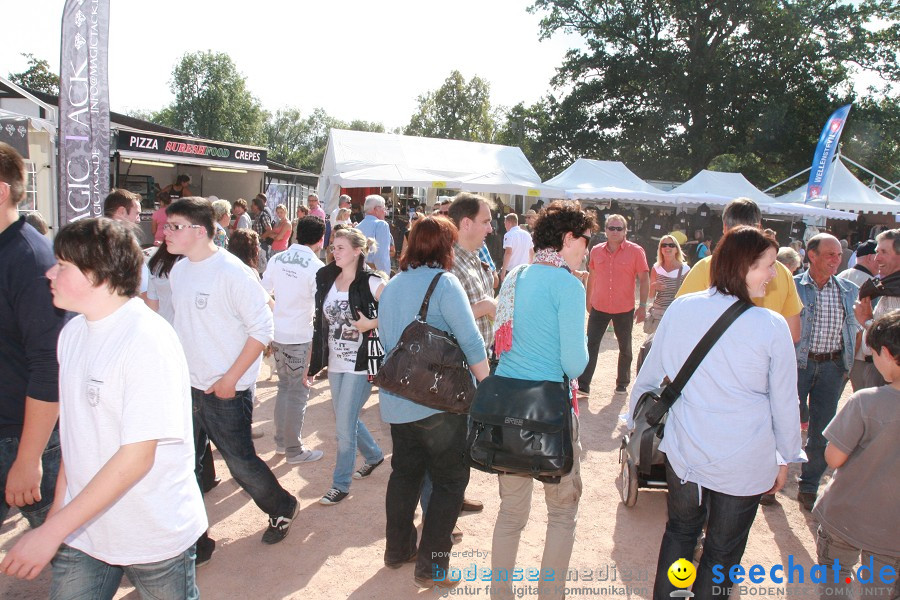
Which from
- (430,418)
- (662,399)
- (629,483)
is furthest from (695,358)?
(629,483)

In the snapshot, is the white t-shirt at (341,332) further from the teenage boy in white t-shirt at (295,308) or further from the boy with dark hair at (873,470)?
the boy with dark hair at (873,470)

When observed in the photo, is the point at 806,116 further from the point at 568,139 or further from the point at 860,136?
the point at 568,139

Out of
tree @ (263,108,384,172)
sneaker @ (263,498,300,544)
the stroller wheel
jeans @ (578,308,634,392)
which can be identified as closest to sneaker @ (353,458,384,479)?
sneaker @ (263,498,300,544)

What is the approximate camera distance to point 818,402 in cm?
436

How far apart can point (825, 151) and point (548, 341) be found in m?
17.9

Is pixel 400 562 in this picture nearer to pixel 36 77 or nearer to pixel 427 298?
pixel 427 298

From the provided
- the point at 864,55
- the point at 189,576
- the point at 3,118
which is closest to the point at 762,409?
the point at 189,576

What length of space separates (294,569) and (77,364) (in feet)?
6.63

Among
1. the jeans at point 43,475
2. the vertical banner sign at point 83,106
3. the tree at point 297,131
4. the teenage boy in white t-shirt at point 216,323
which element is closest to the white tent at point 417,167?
the vertical banner sign at point 83,106

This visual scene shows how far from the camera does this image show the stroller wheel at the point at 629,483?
3.99 m

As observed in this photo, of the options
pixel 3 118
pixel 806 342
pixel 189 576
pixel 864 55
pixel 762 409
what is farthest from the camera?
pixel 864 55

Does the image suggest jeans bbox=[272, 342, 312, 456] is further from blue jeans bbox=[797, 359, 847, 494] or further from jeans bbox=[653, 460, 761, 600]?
blue jeans bbox=[797, 359, 847, 494]

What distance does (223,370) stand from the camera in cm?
306

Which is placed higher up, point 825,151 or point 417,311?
point 825,151
